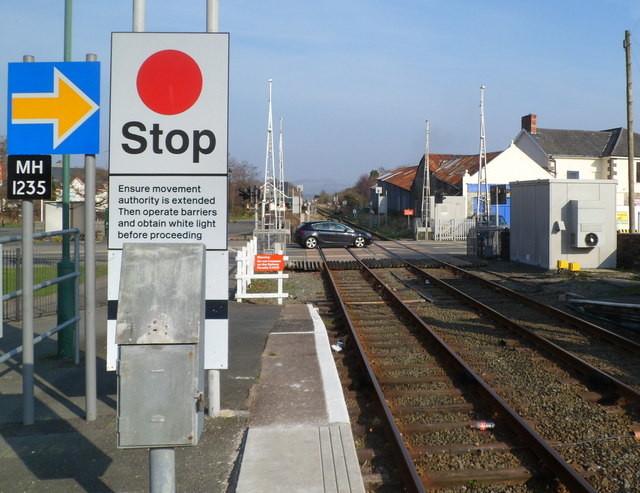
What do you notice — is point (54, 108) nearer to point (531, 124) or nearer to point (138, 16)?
point (138, 16)

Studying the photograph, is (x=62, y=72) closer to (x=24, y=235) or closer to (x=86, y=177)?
(x=86, y=177)

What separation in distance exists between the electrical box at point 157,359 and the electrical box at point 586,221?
18.6 meters

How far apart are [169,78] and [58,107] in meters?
1.16

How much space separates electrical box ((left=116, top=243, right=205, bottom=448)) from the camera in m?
2.88

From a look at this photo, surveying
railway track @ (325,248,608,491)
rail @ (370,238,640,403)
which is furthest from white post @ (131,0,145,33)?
rail @ (370,238,640,403)

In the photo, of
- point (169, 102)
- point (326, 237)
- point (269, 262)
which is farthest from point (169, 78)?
point (326, 237)

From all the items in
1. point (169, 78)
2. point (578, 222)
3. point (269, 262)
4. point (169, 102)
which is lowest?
point (269, 262)

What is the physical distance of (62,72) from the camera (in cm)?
561

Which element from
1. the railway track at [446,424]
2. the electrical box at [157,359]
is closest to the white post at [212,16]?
the electrical box at [157,359]

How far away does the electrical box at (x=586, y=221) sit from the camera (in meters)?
19.6

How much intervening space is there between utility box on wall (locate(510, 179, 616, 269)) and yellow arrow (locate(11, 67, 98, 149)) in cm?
1690

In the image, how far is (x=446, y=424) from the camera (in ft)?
19.1

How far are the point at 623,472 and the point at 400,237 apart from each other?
136 feet

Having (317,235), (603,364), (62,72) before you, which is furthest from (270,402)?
(317,235)
